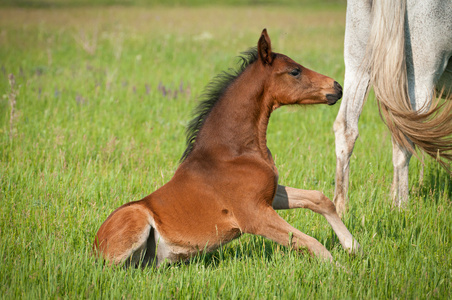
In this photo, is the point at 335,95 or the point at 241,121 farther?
the point at 241,121

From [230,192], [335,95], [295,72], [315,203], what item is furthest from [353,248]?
[295,72]

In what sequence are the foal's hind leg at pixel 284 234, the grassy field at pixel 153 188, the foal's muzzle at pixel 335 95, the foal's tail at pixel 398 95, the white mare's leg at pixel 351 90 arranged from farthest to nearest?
the white mare's leg at pixel 351 90 → the foal's tail at pixel 398 95 → the foal's muzzle at pixel 335 95 → the foal's hind leg at pixel 284 234 → the grassy field at pixel 153 188

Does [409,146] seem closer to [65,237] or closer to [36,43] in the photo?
[65,237]

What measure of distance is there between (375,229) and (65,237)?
2.57 metres

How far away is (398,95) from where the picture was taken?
14.3 ft

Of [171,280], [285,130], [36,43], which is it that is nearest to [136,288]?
[171,280]

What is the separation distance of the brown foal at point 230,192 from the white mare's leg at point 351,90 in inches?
41.4

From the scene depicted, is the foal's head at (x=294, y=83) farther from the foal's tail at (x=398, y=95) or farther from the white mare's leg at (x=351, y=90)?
the white mare's leg at (x=351, y=90)

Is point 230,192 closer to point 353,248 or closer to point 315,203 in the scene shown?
point 315,203

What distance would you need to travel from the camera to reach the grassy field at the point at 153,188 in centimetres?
321

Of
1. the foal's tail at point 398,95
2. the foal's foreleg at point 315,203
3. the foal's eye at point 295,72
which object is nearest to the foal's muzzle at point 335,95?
the foal's eye at point 295,72

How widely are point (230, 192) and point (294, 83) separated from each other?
93 cm

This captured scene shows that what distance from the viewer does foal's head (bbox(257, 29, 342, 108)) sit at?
3527 mm

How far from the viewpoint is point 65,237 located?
3887 mm
